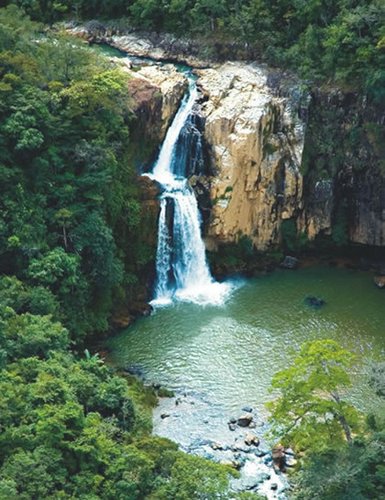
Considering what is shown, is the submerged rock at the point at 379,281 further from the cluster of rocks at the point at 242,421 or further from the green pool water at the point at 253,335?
the cluster of rocks at the point at 242,421

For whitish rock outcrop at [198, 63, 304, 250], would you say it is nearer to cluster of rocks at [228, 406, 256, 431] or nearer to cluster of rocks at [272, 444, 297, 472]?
cluster of rocks at [228, 406, 256, 431]

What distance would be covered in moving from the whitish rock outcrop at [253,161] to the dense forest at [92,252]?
2791 mm

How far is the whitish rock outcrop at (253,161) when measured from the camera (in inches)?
1262

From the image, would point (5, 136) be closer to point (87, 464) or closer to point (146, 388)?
point (146, 388)

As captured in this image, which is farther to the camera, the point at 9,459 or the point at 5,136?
the point at 5,136

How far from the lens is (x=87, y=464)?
19.4 m

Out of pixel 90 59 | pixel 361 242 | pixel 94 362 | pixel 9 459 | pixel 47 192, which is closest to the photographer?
pixel 9 459

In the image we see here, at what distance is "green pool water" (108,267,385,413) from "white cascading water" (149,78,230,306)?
109cm

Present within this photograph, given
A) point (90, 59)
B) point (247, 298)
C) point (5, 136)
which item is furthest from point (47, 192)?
point (247, 298)

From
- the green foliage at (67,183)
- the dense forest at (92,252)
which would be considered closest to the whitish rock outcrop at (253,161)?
the dense forest at (92,252)

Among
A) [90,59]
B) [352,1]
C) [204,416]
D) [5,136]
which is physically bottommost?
[204,416]

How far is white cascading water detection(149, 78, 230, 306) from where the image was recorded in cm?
3155

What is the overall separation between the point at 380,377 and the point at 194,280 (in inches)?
522

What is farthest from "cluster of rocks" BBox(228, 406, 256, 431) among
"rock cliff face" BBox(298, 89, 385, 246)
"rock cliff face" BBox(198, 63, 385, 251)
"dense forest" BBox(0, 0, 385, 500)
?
"rock cliff face" BBox(298, 89, 385, 246)
